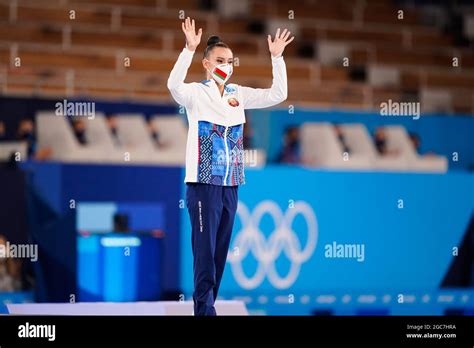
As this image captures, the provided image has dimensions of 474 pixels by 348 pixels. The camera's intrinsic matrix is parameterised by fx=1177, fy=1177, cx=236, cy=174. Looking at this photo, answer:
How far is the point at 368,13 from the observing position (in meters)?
17.9

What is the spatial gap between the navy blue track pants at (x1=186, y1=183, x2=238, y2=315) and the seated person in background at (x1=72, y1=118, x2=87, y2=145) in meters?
5.11

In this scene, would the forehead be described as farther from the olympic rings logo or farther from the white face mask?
the olympic rings logo

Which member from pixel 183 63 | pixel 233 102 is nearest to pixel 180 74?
pixel 183 63

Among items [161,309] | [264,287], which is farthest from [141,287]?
[161,309]

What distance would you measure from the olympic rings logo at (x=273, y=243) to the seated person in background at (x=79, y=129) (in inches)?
68.5

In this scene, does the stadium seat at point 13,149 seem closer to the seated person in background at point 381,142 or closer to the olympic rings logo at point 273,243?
the olympic rings logo at point 273,243

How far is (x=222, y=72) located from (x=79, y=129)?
5.11 meters

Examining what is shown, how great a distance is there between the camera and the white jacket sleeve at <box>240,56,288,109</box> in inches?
287

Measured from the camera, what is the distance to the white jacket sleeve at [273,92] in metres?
7.28

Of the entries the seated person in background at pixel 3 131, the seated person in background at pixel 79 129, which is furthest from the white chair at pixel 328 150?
the seated person in background at pixel 3 131

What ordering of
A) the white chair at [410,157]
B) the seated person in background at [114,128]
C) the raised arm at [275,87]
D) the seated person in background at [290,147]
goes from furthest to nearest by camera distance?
the white chair at [410,157] < the seated person in background at [290,147] < the seated person in background at [114,128] < the raised arm at [275,87]

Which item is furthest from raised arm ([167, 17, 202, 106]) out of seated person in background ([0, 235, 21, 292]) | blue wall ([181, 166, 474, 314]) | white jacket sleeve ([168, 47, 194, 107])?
blue wall ([181, 166, 474, 314])

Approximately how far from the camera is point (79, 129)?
12.0 metres

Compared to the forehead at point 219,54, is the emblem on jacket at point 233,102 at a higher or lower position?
lower
